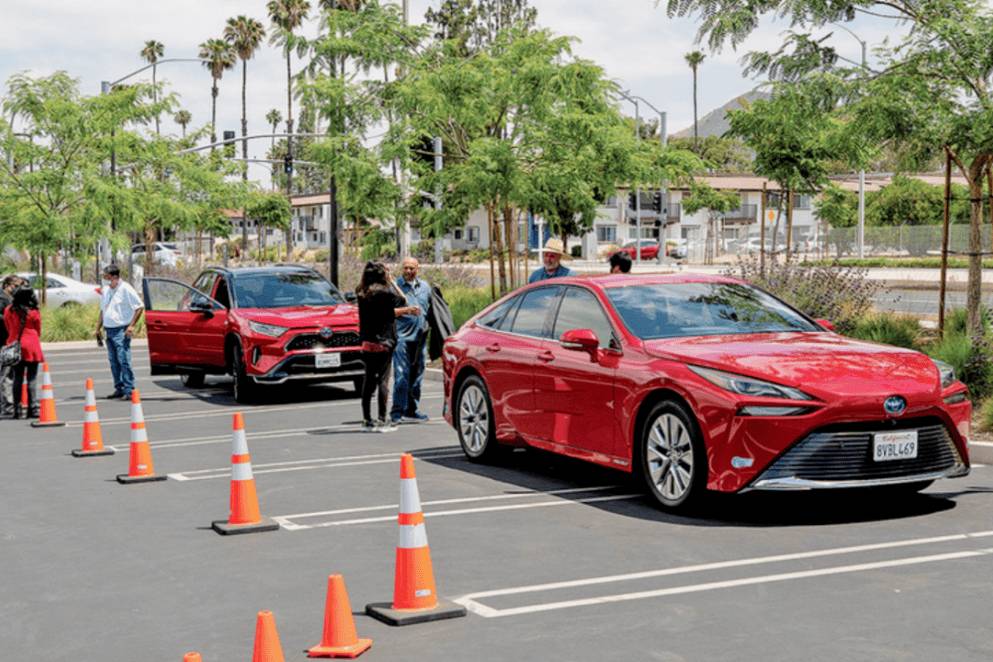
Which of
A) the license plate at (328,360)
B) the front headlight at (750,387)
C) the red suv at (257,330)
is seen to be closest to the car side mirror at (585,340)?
the front headlight at (750,387)

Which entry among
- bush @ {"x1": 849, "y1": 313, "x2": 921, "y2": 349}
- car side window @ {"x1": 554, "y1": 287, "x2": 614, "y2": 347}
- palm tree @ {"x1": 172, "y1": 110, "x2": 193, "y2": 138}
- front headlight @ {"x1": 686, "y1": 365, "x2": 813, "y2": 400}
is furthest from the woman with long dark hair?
palm tree @ {"x1": 172, "y1": 110, "x2": 193, "y2": 138}

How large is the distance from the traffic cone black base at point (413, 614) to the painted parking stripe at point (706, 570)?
6.1 inches

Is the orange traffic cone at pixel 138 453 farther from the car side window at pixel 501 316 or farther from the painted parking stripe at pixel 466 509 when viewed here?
the car side window at pixel 501 316

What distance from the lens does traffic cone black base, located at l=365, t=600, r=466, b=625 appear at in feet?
21.2

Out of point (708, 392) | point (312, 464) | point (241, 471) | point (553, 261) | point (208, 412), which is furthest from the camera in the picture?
point (208, 412)

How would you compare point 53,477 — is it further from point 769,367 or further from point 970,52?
point 970,52

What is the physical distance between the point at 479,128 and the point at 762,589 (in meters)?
16.4

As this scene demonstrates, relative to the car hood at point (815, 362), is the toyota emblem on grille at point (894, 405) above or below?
below

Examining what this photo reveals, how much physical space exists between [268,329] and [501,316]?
6.30 metres

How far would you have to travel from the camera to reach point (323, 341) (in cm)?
1742

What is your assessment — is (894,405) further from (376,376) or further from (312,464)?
(376,376)

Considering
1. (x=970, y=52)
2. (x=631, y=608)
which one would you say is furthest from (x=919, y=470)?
(x=970, y=52)

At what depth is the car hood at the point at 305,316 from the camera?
17.4m

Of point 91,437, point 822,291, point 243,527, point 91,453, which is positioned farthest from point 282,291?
point 243,527
